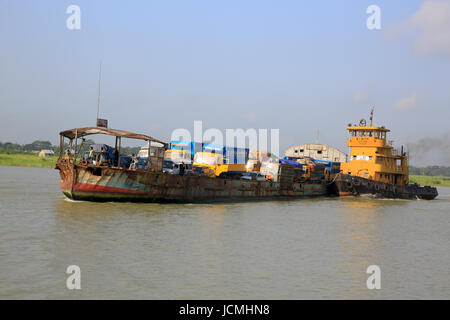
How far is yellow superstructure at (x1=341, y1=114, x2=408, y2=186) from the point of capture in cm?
4541

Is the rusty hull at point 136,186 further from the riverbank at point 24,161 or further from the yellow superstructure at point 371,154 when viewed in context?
the riverbank at point 24,161

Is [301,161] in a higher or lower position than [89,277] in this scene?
higher

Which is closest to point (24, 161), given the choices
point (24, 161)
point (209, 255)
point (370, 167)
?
point (24, 161)

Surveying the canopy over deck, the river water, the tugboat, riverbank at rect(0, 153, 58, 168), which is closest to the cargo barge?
the canopy over deck

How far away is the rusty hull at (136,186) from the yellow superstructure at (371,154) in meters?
18.0

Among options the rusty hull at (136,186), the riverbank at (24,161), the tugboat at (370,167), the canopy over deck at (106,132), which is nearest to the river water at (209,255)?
the rusty hull at (136,186)

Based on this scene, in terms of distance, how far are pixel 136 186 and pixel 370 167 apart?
2762 centimetres

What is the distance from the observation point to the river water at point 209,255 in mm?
10805

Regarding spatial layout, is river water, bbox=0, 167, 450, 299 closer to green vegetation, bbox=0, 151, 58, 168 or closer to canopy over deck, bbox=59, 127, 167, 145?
canopy over deck, bbox=59, 127, 167, 145

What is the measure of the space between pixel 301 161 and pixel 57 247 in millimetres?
37313

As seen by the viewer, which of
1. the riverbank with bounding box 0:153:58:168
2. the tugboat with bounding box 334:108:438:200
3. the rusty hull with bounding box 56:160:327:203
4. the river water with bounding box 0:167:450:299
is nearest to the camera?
the river water with bounding box 0:167:450:299

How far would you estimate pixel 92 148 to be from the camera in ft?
92.6
